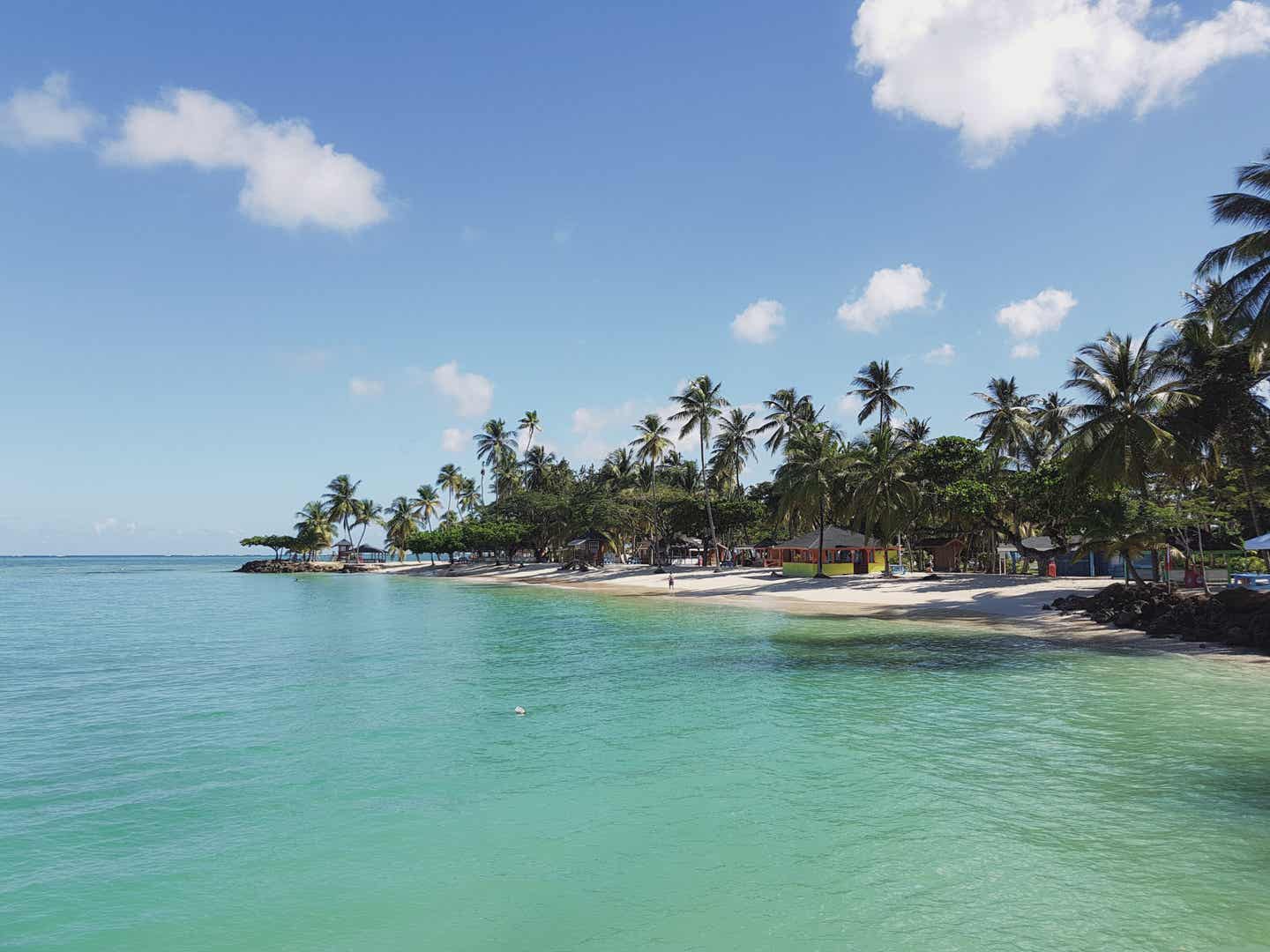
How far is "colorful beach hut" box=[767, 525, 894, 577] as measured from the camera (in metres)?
54.9

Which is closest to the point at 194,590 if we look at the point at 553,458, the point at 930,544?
the point at 553,458

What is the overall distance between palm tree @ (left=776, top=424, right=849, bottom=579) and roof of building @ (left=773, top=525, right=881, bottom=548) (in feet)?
3.26

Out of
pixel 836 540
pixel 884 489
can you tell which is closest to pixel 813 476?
pixel 884 489

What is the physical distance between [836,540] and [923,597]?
50.1 ft

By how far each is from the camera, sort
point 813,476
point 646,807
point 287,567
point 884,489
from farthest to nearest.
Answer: point 287,567 → point 813,476 → point 884,489 → point 646,807

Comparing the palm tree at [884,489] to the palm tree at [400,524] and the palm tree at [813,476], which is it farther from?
the palm tree at [400,524]

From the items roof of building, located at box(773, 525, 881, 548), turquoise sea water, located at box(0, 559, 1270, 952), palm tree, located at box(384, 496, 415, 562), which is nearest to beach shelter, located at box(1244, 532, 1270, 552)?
turquoise sea water, located at box(0, 559, 1270, 952)

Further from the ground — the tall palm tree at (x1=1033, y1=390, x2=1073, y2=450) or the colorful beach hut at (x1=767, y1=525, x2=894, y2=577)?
the tall palm tree at (x1=1033, y1=390, x2=1073, y2=450)

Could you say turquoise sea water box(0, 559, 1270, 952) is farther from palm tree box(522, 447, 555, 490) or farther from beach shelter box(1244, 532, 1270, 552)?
palm tree box(522, 447, 555, 490)

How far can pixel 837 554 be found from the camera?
2176 inches

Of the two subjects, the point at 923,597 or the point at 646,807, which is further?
the point at 923,597

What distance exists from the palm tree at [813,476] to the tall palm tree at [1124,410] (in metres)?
16.2

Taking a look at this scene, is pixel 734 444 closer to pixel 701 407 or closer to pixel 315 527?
pixel 701 407

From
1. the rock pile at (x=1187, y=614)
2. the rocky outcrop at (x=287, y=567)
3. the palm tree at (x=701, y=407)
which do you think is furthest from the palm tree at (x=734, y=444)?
Answer: the rocky outcrop at (x=287, y=567)
